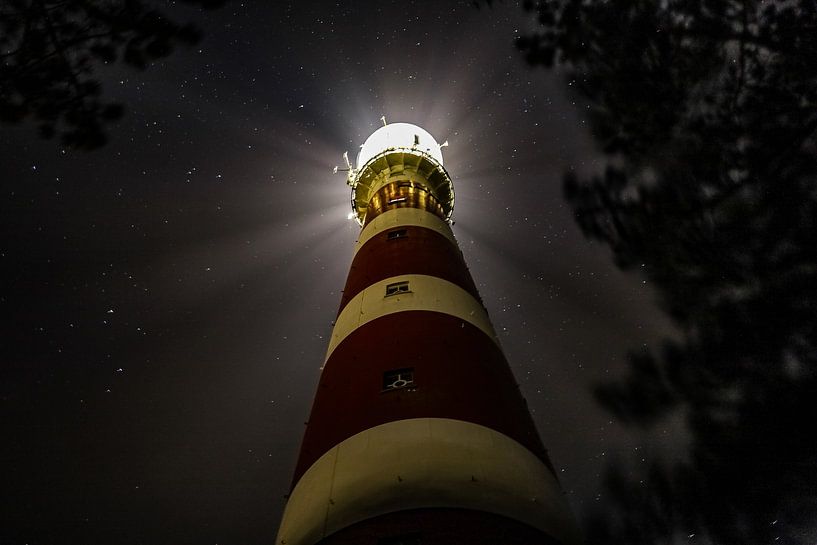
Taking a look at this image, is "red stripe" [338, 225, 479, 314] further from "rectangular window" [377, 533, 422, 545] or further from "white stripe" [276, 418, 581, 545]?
"rectangular window" [377, 533, 422, 545]

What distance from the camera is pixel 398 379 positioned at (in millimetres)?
9492

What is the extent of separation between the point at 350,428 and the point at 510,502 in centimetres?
291

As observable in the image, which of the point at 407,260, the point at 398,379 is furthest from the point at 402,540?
the point at 407,260

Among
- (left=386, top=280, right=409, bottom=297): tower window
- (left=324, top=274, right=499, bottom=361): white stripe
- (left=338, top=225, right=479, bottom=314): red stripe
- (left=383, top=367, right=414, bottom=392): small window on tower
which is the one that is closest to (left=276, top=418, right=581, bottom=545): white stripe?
(left=383, top=367, right=414, bottom=392): small window on tower

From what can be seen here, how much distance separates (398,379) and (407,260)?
4343mm

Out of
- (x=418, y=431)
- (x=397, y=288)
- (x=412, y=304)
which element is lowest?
(x=418, y=431)

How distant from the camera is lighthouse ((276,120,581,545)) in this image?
7.05 m

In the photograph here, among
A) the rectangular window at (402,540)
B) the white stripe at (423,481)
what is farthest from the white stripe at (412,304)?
the rectangular window at (402,540)

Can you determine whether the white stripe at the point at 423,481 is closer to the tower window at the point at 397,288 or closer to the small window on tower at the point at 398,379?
the small window on tower at the point at 398,379

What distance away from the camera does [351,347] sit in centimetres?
1100

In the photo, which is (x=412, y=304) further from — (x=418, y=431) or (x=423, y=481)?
(x=423, y=481)

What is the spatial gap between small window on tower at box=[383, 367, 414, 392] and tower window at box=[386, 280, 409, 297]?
2594 mm

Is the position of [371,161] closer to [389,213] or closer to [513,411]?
[389,213]

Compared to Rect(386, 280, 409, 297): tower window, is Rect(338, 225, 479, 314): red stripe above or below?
above
